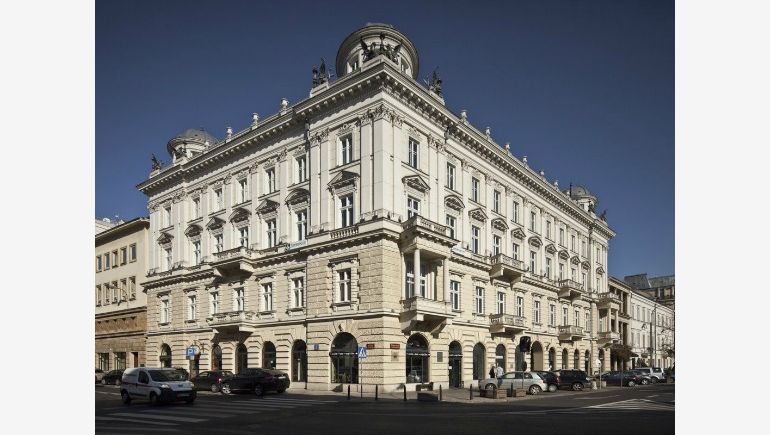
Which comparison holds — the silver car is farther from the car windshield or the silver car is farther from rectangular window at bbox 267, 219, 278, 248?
the car windshield

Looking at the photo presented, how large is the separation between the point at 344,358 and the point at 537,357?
666 inches

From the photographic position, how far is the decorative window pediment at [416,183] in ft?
89.0

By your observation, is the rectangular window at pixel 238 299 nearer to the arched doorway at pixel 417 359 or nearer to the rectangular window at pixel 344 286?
the rectangular window at pixel 344 286

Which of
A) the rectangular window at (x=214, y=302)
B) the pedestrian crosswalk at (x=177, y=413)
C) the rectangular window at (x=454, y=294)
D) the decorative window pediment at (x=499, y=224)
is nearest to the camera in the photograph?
the pedestrian crosswalk at (x=177, y=413)

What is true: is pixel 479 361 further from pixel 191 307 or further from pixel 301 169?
pixel 191 307

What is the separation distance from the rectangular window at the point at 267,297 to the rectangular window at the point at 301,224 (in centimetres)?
311

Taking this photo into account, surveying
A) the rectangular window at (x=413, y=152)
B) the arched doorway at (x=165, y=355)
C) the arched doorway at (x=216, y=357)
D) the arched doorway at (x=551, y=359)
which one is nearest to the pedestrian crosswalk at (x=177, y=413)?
the arched doorway at (x=216, y=357)

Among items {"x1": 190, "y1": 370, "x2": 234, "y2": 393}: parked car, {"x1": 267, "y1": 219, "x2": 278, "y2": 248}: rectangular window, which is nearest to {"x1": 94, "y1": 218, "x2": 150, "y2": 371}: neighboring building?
{"x1": 267, "y1": 219, "x2": 278, "y2": 248}: rectangular window

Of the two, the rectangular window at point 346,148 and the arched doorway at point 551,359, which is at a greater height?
the rectangular window at point 346,148

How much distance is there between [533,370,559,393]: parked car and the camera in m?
28.6

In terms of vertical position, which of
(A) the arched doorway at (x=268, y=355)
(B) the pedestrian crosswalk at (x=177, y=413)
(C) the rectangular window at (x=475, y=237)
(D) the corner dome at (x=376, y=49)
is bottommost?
(A) the arched doorway at (x=268, y=355)

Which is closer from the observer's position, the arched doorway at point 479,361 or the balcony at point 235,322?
the balcony at point 235,322

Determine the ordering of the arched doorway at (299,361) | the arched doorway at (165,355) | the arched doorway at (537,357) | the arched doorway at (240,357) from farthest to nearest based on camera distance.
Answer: the arched doorway at (537,357) → the arched doorway at (165,355) → the arched doorway at (240,357) → the arched doorway at (299,361)
